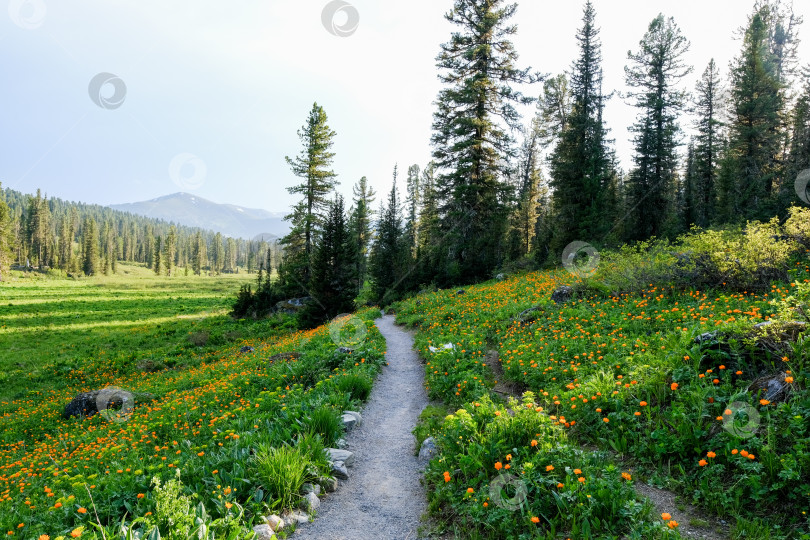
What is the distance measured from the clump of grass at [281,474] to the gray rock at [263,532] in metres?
0.32

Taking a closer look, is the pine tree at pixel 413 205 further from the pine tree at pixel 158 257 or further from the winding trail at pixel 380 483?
the pine tree at pixel 158 257

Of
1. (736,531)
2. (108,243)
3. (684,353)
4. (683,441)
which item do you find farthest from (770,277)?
(108,243)

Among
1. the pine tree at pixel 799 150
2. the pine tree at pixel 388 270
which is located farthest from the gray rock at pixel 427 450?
the pine tree at pixel 799 150

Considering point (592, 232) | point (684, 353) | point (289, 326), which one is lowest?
point (289, 326)

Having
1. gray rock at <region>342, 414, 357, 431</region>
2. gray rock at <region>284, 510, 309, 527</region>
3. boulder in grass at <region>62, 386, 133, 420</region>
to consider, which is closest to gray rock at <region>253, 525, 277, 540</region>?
gray rock at <region>284, 510, 309, 527</region>

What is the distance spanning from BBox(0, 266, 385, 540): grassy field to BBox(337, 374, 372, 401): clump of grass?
0.07 feet

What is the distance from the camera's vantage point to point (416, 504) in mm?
4926

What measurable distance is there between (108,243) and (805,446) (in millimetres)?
146123

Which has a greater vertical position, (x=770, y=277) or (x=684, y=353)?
(x=770, y=277)

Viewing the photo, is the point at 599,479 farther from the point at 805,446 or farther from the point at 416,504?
the point at 416,504

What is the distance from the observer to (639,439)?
4723mm

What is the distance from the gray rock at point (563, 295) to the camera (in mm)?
11984

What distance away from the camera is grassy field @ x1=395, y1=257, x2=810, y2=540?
3564 mm

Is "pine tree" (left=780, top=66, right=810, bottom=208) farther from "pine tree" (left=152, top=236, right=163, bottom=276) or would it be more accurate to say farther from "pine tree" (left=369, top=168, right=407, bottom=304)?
"pine tree" (left=152, top=236, right=163, bottom=276)
